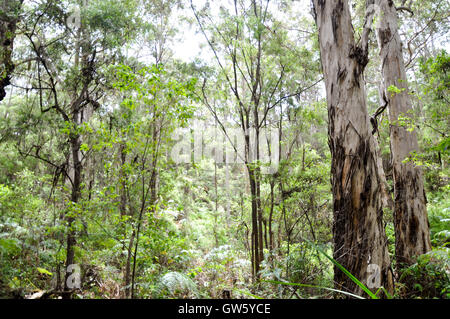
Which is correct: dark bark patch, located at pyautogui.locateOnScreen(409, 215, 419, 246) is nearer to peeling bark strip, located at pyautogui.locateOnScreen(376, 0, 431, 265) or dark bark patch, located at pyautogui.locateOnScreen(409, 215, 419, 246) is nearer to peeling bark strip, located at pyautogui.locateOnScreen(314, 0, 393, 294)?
peeling bark strip, located at pyautogui.locateOnScreen(376, 0, 431, 265)

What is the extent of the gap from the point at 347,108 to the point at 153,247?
108 inches

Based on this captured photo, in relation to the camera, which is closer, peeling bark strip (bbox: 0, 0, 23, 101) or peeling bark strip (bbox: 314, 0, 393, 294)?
peeling bark strip (bbox: 314, 0, 393, 294)

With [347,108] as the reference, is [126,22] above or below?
above

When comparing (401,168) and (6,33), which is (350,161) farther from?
(6,33)

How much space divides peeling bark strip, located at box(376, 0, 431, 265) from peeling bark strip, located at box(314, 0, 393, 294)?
48.0 inches

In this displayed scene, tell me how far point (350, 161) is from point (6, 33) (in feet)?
20.1

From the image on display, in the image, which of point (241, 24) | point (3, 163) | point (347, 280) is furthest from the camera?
point (3, 163)

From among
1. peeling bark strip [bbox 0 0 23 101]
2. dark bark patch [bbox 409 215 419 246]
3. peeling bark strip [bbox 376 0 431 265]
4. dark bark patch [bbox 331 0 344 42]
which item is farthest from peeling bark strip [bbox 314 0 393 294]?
peeling bark strip [bbox 0 0 23 101]

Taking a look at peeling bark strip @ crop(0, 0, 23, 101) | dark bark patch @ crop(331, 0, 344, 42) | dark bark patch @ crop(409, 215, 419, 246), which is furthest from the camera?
peeling bark strip @ crop(0, 0, 23, 101)

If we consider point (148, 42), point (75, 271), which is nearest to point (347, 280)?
point (75, 271)

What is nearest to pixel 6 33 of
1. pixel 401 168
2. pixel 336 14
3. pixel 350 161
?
pixel 336 14

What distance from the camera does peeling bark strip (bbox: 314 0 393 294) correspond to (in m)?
2.46
